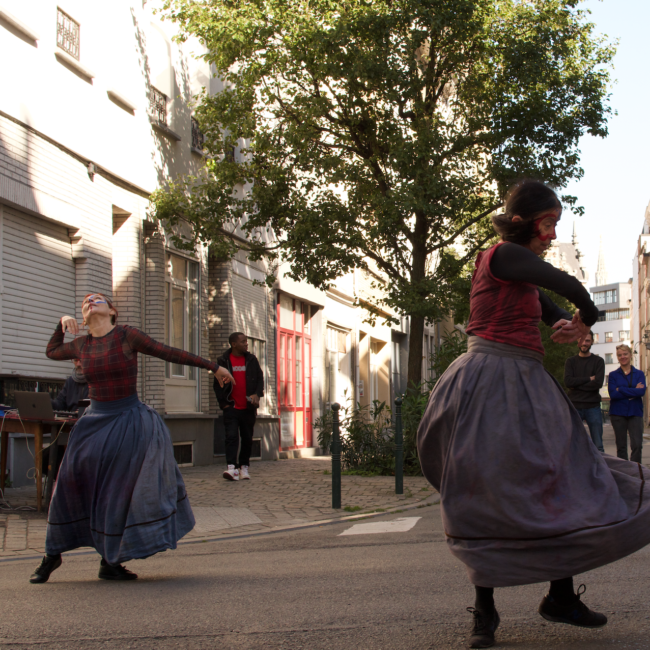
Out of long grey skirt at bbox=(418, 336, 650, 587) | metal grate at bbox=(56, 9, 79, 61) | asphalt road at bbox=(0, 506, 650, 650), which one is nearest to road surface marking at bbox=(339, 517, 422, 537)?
asphalt road at bbox=(0, 506, 650, 650)

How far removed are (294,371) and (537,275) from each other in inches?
757

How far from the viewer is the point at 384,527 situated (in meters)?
8.27

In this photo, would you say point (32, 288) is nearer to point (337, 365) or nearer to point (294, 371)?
point (294, 371)

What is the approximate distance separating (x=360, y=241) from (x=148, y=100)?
14.5 ft

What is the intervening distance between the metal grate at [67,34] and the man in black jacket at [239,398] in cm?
481

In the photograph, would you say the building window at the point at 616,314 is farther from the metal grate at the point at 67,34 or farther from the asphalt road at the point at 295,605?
the asphalt road at the point at 295,605

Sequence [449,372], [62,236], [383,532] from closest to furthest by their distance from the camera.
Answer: [449,372]
[383,532]
[62,236]

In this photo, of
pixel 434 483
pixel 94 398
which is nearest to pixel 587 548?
pixel 434 483

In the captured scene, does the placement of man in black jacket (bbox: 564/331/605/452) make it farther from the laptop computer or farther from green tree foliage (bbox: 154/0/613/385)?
the laptop computer

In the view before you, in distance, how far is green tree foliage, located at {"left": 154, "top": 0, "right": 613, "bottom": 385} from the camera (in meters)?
14.8

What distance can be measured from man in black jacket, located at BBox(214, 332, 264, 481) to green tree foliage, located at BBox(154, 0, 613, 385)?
277 cm

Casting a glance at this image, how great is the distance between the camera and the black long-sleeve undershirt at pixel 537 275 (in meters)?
3.52

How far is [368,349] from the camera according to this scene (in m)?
30.7

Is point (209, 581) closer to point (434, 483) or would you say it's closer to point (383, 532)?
point (434, 483)
